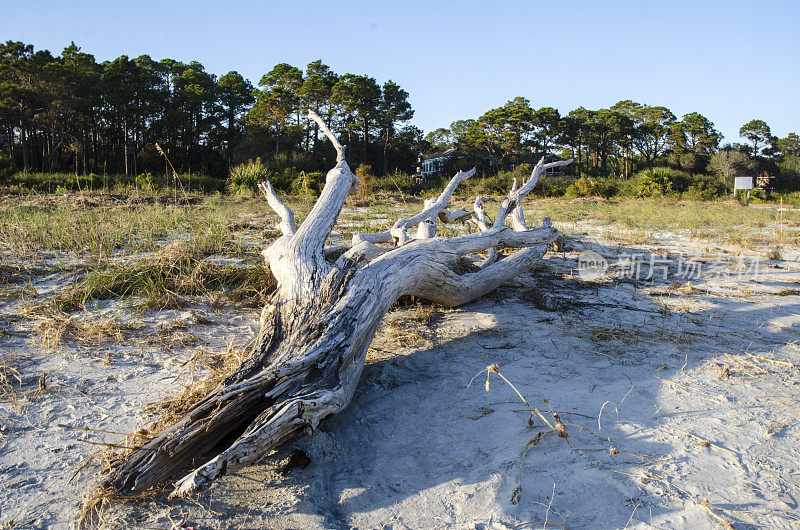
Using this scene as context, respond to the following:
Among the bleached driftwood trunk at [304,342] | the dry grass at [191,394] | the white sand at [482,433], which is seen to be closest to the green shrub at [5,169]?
the white sand at [482,433]

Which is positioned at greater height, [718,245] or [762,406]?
[718,245]

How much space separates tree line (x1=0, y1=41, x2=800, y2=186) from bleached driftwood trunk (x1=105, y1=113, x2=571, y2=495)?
17.2 meters

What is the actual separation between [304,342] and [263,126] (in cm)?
2696

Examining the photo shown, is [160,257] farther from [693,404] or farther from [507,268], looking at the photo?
[693,404]

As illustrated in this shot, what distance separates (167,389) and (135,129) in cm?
2720

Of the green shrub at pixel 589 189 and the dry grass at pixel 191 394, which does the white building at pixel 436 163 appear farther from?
the dry grass at pixel 191 394

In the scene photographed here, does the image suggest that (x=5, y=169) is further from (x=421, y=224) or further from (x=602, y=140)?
(x=602, y=140)

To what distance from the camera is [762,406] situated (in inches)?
95.8

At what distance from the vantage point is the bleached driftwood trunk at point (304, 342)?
1816mm

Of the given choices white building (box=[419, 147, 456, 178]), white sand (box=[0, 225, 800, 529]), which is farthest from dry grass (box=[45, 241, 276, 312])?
white building (box=[419, 147, 456, 178])

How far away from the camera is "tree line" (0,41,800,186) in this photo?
20.9m

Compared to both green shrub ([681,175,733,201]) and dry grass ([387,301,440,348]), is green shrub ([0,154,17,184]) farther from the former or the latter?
green shrub ([681,175,733,201])

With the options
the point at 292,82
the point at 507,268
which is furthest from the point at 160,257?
the point at 292,82

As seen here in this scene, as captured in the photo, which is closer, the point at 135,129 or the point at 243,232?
the point at 243,232
